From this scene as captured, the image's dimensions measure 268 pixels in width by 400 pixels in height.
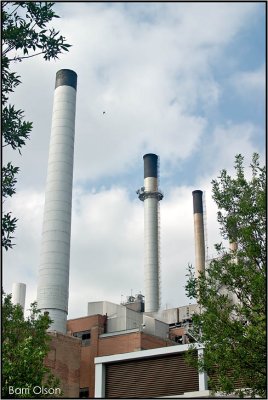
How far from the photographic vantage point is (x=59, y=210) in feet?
132

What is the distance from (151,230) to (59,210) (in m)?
19.8

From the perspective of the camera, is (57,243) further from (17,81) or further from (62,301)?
(17,81)

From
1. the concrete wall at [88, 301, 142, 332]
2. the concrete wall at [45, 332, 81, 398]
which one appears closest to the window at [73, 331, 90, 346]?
the concrete wall at [88, 301, 142, 332]

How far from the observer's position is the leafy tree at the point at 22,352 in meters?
13.8

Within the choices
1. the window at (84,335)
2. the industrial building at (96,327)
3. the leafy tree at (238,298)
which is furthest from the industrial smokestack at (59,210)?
the leafy tree at (238,298)

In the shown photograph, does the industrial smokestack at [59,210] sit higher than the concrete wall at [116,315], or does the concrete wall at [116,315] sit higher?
the industrial smokestack at [59,210]

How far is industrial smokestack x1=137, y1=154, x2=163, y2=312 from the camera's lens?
185 ft

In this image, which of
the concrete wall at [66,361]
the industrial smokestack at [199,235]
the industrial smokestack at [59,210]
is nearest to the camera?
the industrial smokestack at [59,210]

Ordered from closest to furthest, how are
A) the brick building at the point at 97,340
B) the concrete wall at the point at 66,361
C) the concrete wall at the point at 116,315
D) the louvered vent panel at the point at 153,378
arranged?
1. the louvered vent panel at the point at 153,378
2. the concrete wall at the point at 66,361
3. the brick building at the point at 97,340
4. the concrete wall at the point at 116,315

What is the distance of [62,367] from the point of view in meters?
40.2

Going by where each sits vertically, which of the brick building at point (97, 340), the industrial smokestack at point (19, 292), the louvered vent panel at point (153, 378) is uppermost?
the industrial smokestack at point (19, 292)

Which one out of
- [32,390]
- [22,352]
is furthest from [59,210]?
[32,390]

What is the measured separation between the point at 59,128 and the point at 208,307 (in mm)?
30866

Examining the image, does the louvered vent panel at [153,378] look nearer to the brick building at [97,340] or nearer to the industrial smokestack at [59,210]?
the industrial smokestack at [59,210]
